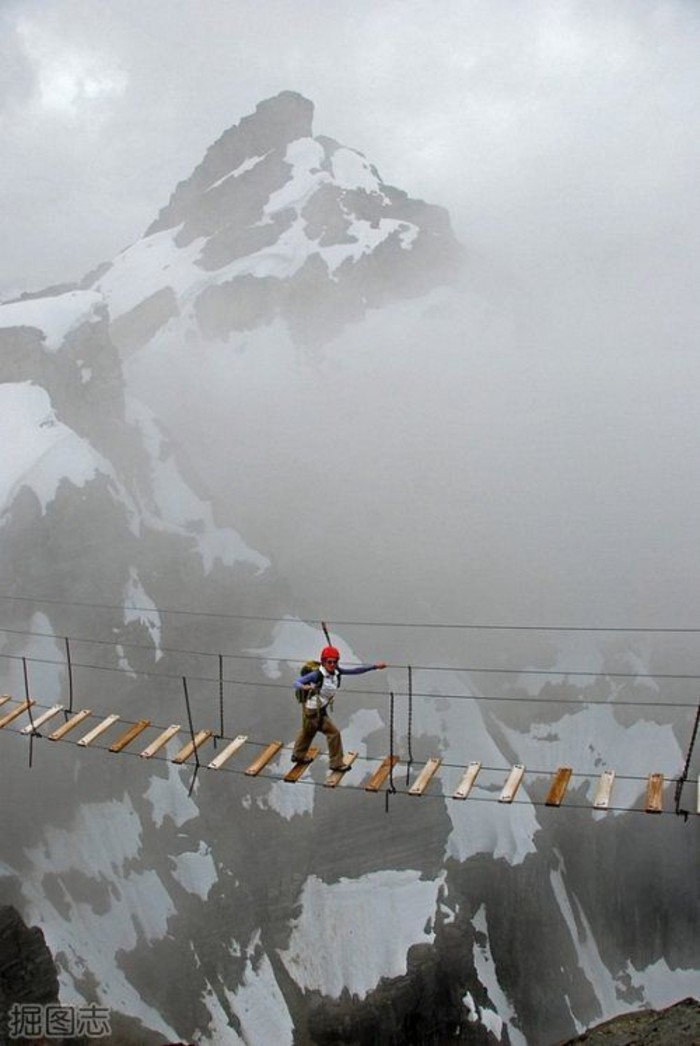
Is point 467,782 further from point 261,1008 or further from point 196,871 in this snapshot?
point 196,871

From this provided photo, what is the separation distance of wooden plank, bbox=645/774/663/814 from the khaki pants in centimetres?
668

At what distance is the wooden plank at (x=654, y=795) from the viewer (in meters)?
15.5

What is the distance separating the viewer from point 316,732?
18.4m

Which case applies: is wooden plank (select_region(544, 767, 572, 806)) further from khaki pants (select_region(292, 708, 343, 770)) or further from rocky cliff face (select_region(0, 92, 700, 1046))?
rocky cliff face (select_region(0, 92, 700, 1046))

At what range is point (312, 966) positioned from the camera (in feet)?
176

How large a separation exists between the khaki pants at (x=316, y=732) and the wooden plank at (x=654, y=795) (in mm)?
6683

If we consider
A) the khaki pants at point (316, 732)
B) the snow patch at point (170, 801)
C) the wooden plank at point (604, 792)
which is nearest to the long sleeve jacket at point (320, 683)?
the khaki pants at point (316, 732)

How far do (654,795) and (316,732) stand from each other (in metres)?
7.41

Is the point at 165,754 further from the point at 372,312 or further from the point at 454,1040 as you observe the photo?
the point at 372,312

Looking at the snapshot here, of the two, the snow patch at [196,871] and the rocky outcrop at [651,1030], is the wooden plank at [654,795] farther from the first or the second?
the snow patch at [196,871]

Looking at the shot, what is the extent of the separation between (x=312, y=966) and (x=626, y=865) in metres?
35.0

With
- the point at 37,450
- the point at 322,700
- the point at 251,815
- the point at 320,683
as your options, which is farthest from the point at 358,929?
the point at 320,683

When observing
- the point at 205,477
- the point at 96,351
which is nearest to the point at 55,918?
the point at 96,351

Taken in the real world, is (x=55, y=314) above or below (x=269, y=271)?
below
